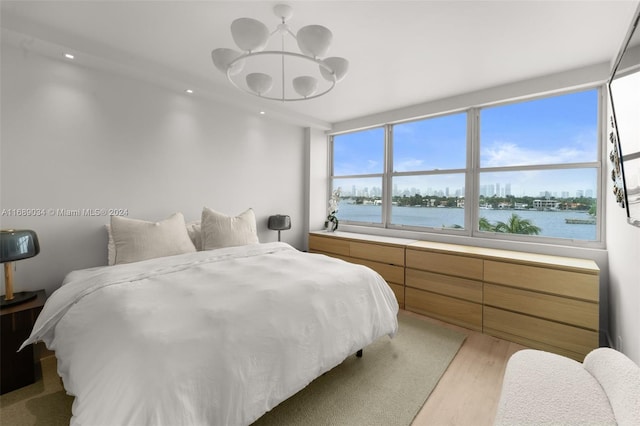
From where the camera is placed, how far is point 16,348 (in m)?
1.92

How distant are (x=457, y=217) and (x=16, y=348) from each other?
4.23 metres

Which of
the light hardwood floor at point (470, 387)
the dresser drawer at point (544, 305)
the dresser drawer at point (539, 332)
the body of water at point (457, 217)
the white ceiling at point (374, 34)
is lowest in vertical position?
the light hardwood floor at point (470, 387)

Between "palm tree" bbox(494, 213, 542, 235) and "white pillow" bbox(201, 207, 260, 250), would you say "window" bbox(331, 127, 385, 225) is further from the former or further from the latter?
"white pillow" bbox(201, 207, 260, 250)

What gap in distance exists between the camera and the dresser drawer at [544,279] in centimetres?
230

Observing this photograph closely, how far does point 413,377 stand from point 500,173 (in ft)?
8.09

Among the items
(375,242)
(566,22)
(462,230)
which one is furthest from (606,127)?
(375,242)

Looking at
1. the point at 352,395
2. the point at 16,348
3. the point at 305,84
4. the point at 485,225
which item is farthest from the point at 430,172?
the point at 16,348

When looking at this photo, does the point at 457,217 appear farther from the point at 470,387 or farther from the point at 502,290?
the point at 470,387

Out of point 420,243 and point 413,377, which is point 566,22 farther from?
point 413,377

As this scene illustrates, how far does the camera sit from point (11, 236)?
77.1 inches

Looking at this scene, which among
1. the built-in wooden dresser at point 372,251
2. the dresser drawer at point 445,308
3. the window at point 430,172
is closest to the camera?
the dresser drawer at point 445,308

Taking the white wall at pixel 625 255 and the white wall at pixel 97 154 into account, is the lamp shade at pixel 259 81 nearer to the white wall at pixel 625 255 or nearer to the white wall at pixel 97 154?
the white wall at pixel 97 154

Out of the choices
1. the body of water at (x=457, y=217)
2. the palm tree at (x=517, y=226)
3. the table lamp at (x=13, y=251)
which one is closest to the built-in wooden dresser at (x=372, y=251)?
the body of water at (x=457, y=217)

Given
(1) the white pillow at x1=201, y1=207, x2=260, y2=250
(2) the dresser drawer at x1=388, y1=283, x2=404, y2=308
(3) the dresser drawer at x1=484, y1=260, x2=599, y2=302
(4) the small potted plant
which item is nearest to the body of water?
(4) the small potted plant
